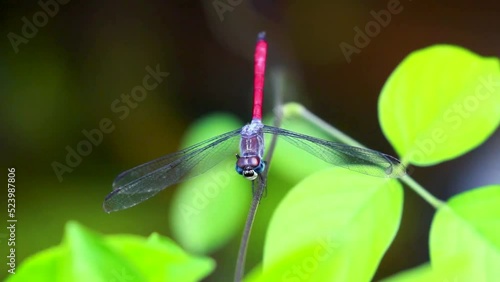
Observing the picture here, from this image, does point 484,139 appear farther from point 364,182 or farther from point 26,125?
point 26,125

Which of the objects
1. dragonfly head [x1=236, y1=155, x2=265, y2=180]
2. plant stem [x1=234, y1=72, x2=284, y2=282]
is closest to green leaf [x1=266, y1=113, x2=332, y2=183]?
plant stem [x1=234, y1=72, x2=284, y2=282]

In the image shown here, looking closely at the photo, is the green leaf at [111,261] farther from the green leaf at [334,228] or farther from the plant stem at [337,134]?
the plant stem at [337,134]

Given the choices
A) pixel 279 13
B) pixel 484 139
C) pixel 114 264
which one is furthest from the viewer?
pixel 279 13

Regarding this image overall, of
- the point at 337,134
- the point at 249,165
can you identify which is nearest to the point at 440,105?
the point at 337,134

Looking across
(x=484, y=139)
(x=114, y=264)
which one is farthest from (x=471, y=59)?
(x=114, y=264)

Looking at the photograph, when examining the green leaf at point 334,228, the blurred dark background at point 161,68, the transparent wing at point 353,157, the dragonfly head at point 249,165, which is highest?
the blurred dark background at point 161,68

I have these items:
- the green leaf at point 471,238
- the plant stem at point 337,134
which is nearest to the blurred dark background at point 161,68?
the plant stem at point 337,134

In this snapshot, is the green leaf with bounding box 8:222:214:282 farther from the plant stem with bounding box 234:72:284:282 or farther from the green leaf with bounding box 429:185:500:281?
the green leaf with bounding box 429:185:500:281
